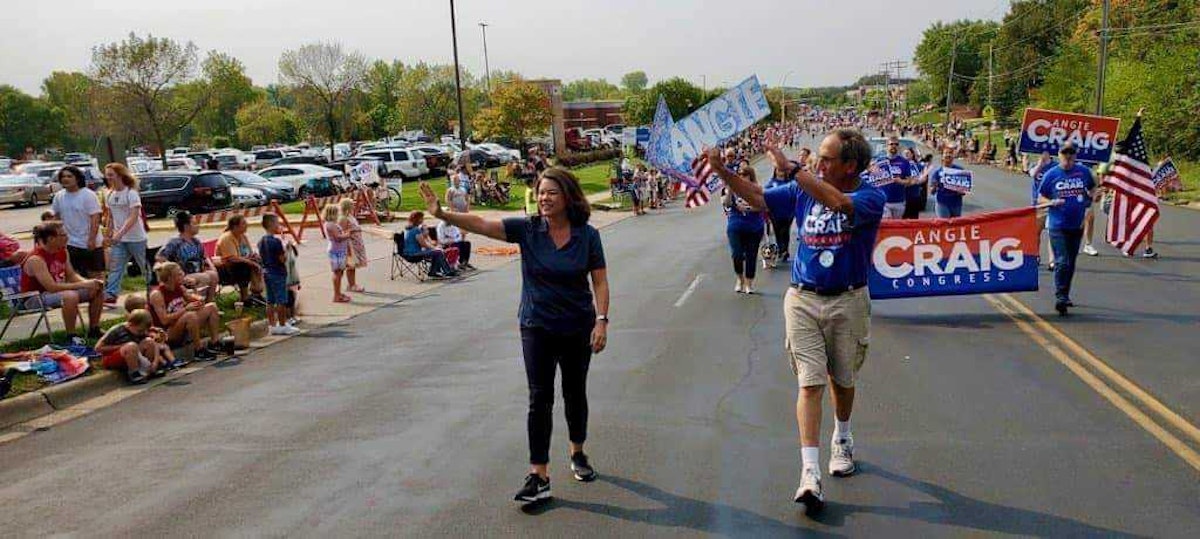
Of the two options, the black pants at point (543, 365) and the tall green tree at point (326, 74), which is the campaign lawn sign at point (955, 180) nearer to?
the black pants at point (543, 365)

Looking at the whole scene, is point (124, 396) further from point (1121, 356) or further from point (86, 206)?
point (1121, 356)

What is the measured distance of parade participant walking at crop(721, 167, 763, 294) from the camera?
1220 centimetres

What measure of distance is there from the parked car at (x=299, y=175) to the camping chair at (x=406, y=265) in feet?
65.9

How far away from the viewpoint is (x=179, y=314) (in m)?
9.98

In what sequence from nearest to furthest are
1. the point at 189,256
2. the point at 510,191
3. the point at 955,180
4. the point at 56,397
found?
the point at 56,397 → the point at 189,256 → the point at 955,180 → the point at 510,191

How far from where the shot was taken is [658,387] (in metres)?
7.78

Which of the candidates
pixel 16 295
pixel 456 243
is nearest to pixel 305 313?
pixel 16 295

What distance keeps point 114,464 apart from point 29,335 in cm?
537

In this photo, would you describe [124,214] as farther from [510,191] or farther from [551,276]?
[510,191]

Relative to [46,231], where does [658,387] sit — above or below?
below

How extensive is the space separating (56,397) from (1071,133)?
16410 millimetres

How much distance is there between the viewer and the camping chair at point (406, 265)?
16.4 metres

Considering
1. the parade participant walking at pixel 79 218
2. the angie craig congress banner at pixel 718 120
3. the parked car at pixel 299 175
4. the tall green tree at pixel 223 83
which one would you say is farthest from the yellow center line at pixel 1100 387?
the tall green tree at pixel 223 83

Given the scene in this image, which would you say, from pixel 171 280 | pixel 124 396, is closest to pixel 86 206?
Answer: pixel 171 280
